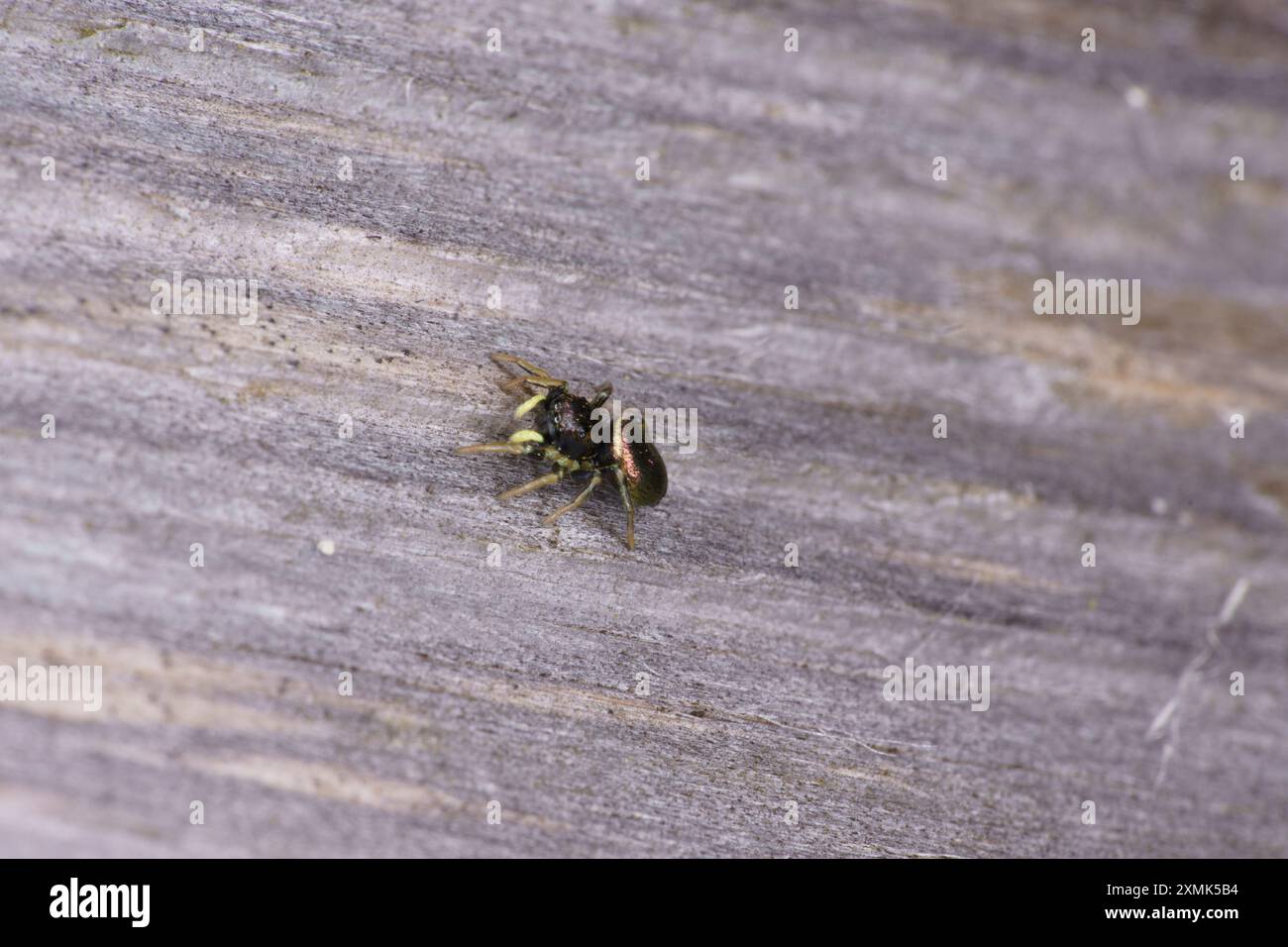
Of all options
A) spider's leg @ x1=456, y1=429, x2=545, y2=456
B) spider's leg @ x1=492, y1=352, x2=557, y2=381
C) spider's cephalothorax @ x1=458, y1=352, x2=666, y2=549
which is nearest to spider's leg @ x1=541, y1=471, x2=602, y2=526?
spider's cephalothorax @ x1=458, y1=352, x2=666, y2=549

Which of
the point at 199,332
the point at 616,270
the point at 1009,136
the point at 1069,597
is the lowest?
the point at 1069,597

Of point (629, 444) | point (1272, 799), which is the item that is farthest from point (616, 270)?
point (1272, 799)

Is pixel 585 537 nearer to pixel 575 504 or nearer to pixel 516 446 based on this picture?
pixel 575 504

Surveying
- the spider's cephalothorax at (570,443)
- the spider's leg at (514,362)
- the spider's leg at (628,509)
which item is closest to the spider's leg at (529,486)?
the spider's cephalothorax at (570,443)

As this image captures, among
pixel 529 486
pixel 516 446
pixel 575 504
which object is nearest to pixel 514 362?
pixel 516 446

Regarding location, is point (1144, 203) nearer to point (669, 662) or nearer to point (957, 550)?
point (957, 550)

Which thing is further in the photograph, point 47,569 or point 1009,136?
point 47,569

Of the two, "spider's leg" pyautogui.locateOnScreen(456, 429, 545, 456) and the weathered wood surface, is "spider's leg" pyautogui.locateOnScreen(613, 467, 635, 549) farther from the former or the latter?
"spider's leg" pyautogui.locateOnScreen(456, 429, 545, 456)
